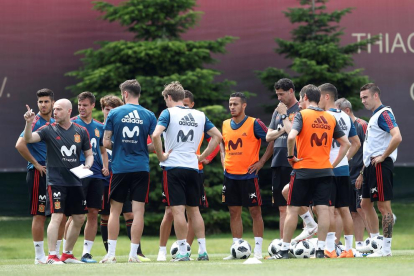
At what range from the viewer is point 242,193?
1136 cm


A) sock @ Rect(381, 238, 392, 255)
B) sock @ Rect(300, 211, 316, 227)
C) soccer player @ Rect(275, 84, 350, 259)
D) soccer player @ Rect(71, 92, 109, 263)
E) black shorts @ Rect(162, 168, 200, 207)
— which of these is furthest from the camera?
sock @ Rect(300, 211, 316, 227)

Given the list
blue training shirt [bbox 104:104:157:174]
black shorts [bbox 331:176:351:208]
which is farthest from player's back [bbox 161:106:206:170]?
black shorts [bbox 331:176:351:208]

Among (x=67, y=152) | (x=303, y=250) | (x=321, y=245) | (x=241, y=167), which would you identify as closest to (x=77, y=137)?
(x=67, y=152)

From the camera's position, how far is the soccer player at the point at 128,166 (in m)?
10.3

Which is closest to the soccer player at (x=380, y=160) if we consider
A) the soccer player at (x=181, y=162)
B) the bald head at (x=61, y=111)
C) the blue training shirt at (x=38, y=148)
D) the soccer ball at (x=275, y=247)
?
the soccer ball at (x=275, y=247)

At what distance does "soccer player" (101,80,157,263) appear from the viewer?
10.3m

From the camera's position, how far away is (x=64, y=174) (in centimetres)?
1017

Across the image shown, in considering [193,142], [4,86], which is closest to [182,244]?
[193,142]

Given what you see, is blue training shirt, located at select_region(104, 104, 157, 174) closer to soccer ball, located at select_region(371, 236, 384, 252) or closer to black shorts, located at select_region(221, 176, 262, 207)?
black shorts, located at select_region(221, 176, 262, 207)

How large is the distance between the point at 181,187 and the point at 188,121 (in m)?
0.90

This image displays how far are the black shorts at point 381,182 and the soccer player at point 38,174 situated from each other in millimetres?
4414

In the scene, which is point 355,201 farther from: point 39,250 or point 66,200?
point 39,250

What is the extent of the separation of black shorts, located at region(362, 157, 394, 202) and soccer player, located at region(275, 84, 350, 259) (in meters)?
0.91

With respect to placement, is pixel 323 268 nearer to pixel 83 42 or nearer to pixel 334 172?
pixel 334 172
